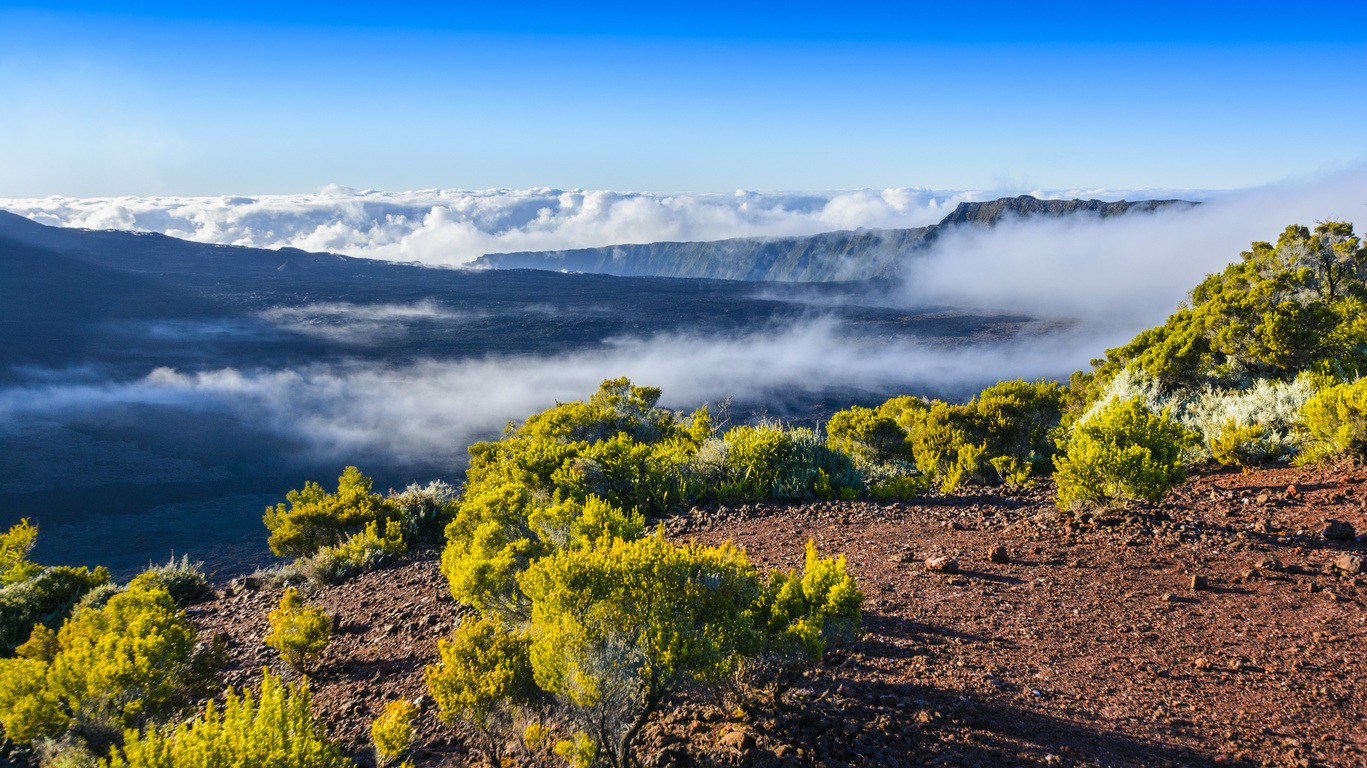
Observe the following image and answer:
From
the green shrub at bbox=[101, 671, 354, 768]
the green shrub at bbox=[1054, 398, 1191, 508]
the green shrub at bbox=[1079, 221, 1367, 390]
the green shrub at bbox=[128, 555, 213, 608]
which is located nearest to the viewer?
the green shrub at bbox=[101, 671, 354, 768]

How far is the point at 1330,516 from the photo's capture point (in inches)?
215

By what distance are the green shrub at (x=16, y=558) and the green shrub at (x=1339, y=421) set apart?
13923mm

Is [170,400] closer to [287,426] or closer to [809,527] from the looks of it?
[287,426]

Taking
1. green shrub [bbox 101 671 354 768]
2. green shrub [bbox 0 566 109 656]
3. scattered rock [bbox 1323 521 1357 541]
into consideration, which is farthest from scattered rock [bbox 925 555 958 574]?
green shrub [bbox 0 566 109 656]

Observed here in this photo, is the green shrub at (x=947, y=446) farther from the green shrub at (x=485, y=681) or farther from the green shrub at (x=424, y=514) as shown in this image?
the green shrub at (x=424, y=514)

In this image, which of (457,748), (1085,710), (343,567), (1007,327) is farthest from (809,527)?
(1007,327)

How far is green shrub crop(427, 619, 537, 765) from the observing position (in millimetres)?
3080

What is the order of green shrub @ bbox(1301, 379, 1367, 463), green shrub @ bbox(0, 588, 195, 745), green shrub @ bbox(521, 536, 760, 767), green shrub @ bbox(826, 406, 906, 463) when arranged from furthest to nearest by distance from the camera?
green shrub @ bbox(826, 406, 906, 463) → green shrub @ bbox(1301, 379, 1367, 463) → green shrub @ bbox(0, 588, 195, 745) → green shrub @ bbox(521, 536, 760, 767)

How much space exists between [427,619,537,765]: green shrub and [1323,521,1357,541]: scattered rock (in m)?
5.87

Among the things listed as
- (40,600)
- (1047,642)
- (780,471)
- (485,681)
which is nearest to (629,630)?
(485,681)

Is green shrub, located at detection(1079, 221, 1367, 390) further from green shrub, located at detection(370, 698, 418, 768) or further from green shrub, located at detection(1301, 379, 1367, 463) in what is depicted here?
green shrub, located at detection(370, 698, 418, 768)

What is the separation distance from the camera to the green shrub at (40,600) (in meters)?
6.84

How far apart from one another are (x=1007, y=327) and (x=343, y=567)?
256 ft

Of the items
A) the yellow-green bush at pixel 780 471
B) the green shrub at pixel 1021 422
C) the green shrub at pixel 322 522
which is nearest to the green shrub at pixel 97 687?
the green shrub at pixel 322 522
